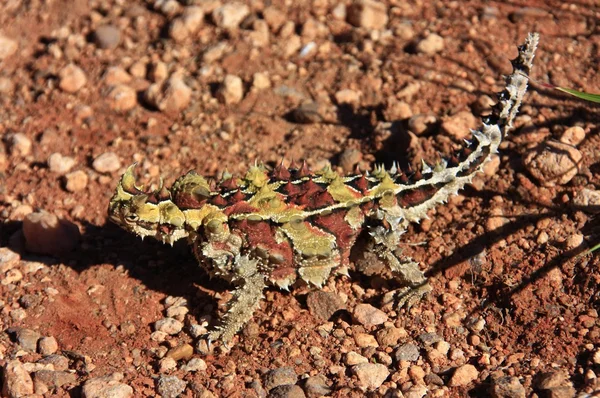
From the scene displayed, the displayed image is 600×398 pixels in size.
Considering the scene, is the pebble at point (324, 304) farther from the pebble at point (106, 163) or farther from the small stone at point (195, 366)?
the pebble at point (106, 163)

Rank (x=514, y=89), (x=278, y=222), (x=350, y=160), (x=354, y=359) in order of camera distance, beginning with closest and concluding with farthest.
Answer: (x=354, y=359) → (x=278, y=222) → (x=514, y=89) → (x=350, y=160)

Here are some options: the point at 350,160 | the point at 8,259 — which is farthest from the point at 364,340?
the point at 8,259

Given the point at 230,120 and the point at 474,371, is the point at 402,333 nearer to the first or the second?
the point at 474,371

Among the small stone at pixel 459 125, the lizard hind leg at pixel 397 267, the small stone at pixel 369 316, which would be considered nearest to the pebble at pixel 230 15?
the small stone at pixel 459 125

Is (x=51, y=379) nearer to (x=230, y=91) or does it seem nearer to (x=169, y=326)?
(x=169, y=326)

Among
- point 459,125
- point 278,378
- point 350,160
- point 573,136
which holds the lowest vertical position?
point 278,378

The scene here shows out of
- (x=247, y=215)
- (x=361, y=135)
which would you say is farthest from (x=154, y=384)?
(x=361, y=135)

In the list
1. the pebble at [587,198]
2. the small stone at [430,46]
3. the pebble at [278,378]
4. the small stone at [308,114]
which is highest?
the small stone at [430,46]
